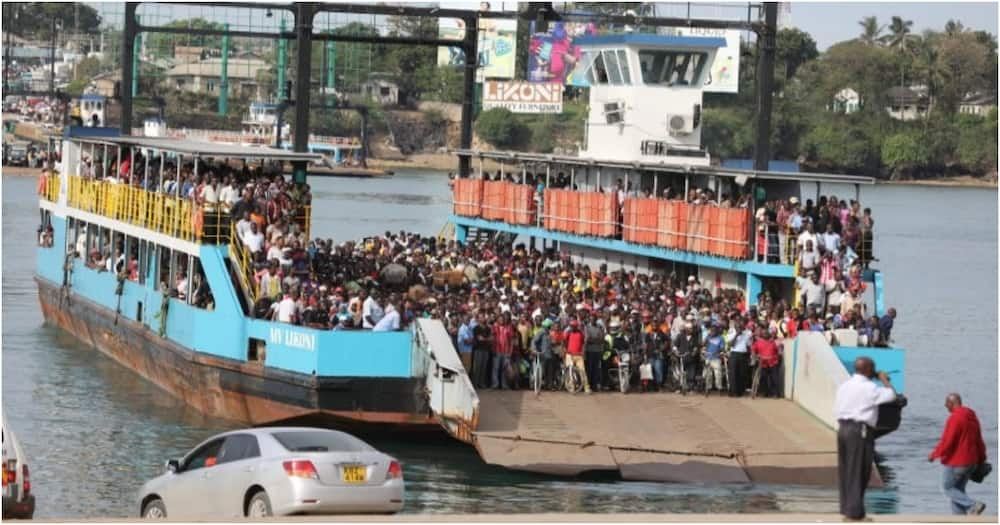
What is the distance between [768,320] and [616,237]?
782cm

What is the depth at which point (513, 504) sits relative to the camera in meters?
26.3

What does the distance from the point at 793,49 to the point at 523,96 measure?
3147 cm

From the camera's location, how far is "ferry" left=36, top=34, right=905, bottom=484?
2717 cm

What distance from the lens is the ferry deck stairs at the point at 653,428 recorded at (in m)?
26.7

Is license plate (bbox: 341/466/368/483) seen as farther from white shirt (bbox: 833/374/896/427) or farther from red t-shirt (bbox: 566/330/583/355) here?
red t-shirt (bbox: 566/330/583/355)

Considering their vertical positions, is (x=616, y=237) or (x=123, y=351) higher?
(x=616, y=237)

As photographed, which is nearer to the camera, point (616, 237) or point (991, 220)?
point (616, 237)

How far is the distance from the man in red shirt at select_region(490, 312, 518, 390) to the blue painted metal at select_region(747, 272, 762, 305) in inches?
206

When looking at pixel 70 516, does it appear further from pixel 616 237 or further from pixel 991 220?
pixel 991 220

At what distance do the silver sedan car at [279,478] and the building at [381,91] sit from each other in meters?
122

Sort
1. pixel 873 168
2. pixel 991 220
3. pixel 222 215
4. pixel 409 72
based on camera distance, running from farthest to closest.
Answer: pixel 409 72 → pixel 873 168 → pixel 991 220 → pixel 222 215

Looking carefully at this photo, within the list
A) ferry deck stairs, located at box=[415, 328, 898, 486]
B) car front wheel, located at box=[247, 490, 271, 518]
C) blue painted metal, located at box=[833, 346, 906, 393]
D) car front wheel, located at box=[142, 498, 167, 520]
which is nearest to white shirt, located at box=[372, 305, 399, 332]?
ferry deck stairs, located at box=[415, 328, 898, 486]

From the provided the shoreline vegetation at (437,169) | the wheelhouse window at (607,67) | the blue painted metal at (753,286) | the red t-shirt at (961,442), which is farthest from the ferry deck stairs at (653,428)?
the shoreline vegetation at (437,169)

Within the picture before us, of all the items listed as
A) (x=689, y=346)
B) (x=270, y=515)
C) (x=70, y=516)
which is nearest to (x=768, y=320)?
(x=689, y=346)
